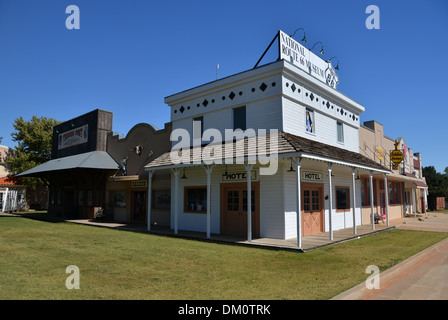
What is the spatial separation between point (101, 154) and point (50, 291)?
17.5m

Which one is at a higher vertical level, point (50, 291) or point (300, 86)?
point (300, 86)

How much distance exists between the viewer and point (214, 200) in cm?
1412

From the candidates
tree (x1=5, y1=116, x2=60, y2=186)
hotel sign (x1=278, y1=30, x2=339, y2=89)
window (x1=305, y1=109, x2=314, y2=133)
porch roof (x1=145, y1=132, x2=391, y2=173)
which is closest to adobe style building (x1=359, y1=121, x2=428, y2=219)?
hotel sign (x1=278, y1=30, x2=339, y2=89)

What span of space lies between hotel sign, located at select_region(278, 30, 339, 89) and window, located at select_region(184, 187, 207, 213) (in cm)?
705

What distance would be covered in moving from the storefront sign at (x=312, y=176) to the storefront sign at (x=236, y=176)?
2.16m

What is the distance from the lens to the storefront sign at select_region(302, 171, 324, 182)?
1314cm

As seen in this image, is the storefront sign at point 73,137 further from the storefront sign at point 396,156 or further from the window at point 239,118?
the storefront sign at point 396,156

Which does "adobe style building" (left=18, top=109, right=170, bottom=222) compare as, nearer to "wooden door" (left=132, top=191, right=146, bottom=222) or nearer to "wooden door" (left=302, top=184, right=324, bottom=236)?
"wooden door" (left=132, top=191, right=146, bottom=222)

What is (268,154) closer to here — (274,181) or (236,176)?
(274,181)

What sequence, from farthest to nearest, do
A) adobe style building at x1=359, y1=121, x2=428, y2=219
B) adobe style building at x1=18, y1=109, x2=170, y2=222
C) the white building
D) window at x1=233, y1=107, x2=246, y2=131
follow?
adobe style building at x1=359, y1=121, x2=428, y2=219, adobe style building at x1=18, y1=109, x2=170, y2=222, window at x1=233, y1=107, x2=246, y2=131, the white building

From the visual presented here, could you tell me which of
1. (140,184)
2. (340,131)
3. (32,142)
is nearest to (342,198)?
(340,131)
